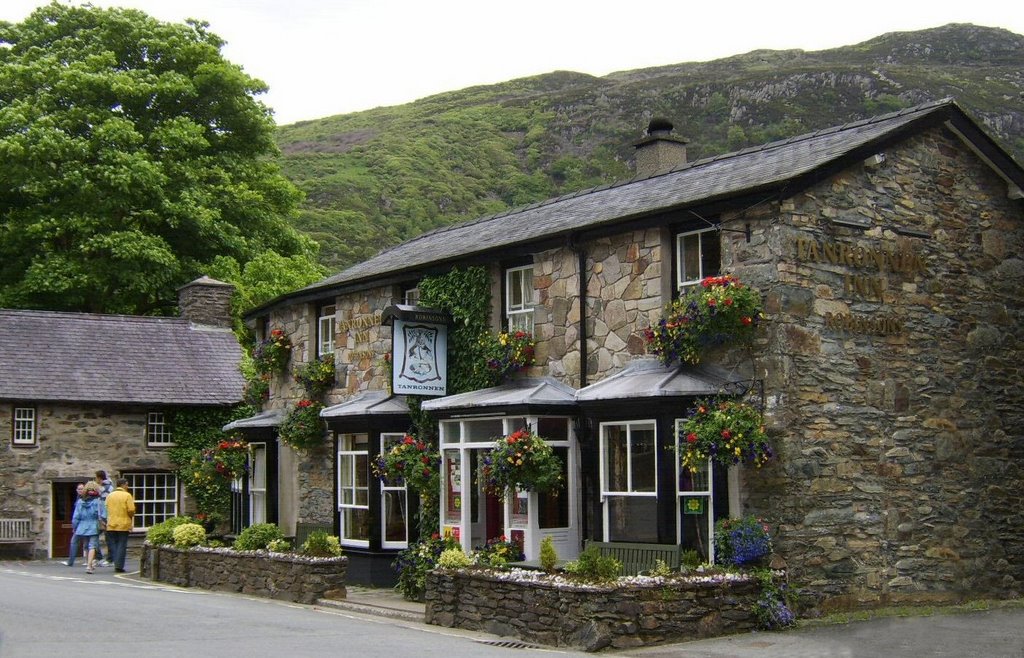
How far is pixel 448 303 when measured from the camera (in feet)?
62.5

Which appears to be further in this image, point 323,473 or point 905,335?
point 323,473

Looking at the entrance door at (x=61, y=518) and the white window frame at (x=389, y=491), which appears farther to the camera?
the entrance door at (x=61, y=518)

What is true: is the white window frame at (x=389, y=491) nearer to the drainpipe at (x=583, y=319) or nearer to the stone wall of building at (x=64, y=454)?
the drainpipe at (x=583, y=319)

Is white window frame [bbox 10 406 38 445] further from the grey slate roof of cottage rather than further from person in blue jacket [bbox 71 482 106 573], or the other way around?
the grey slate roof of cottage

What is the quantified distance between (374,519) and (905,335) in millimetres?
9480

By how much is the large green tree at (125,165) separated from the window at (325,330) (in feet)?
39.0

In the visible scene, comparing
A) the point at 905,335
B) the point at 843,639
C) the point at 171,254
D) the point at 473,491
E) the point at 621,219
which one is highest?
the point at 171,254

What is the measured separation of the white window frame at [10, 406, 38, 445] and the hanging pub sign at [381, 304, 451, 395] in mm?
14031

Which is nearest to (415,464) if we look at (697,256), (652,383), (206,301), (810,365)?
(652,383)

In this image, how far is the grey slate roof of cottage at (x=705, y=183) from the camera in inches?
578

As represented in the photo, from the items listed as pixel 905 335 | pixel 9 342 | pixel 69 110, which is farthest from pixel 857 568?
pixel 69 110

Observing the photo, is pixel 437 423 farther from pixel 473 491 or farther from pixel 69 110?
pixel 69 110

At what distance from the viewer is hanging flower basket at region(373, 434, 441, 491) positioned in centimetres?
1805

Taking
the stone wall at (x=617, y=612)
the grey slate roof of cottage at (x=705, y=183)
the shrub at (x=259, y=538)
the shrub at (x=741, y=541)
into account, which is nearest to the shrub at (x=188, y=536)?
the shrub at (x=259, y=538)
